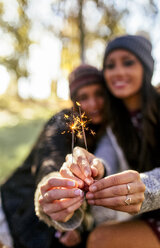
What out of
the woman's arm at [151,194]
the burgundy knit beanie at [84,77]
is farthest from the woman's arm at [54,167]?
the burgundy knit beanie at [84,77]

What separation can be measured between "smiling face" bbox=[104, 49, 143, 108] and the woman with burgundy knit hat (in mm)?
156

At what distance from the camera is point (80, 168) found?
737 millimetres

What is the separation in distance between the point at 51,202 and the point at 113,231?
599mm

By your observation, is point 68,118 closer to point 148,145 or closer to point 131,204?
point 131,204

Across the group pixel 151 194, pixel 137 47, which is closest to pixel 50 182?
pixel 151 194

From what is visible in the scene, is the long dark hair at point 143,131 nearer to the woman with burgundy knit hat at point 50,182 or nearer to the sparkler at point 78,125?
the woman with burgundy knit hat at point 50,182

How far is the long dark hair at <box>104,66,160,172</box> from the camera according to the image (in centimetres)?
137

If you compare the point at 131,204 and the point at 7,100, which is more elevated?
the point at 7,100

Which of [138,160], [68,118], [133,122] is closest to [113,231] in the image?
[138,160]

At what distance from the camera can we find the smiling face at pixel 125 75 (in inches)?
61.3

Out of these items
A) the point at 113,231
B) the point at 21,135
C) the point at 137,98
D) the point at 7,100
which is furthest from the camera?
the point at 7,100

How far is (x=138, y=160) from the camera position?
4.51 feet

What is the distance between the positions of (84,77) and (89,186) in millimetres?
1117

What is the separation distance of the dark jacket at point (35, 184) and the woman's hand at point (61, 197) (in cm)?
10
